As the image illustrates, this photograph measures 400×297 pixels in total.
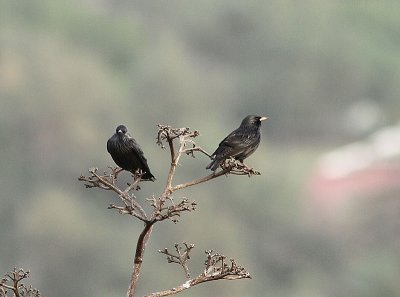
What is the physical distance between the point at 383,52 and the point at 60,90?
20.8 m

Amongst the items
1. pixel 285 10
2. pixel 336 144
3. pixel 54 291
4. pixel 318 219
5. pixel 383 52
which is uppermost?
pixel 285 10

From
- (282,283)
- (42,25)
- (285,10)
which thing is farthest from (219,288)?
(285,10)

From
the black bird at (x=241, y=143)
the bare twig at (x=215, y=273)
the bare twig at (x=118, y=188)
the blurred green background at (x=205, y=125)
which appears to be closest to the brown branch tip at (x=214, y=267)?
the bare twig at (x=215, y=273)

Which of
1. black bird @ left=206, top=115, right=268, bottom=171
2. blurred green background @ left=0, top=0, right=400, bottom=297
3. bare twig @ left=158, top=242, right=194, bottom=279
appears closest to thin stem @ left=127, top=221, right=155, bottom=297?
bare twig @ left=158, top=242, right=194, bottom=279

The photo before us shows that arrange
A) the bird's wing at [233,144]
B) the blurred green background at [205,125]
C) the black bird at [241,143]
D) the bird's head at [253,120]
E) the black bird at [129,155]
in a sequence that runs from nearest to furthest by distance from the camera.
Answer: the black bird at [129,155] → the black bird at [241,143] → the bird's wing at [233,144] → the bird's head at [253,120] → the blurred green background at [205,125]

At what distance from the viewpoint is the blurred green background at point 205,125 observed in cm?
6575

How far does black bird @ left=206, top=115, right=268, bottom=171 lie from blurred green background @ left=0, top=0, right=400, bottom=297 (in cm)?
4160

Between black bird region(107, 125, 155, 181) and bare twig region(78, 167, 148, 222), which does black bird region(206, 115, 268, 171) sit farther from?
bare twig region(78, 167, 148, 222)

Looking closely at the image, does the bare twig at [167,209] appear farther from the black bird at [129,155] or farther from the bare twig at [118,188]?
the black bird at [129,155]

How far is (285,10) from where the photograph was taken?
97312 mm

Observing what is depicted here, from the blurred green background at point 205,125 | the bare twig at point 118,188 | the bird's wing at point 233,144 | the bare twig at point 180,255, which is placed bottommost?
the bare twig at point 180,255

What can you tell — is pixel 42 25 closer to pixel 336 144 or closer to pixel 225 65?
pixel 225 65

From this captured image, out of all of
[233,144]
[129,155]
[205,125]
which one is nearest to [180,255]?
[129,155]

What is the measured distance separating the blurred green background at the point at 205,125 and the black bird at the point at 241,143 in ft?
136
